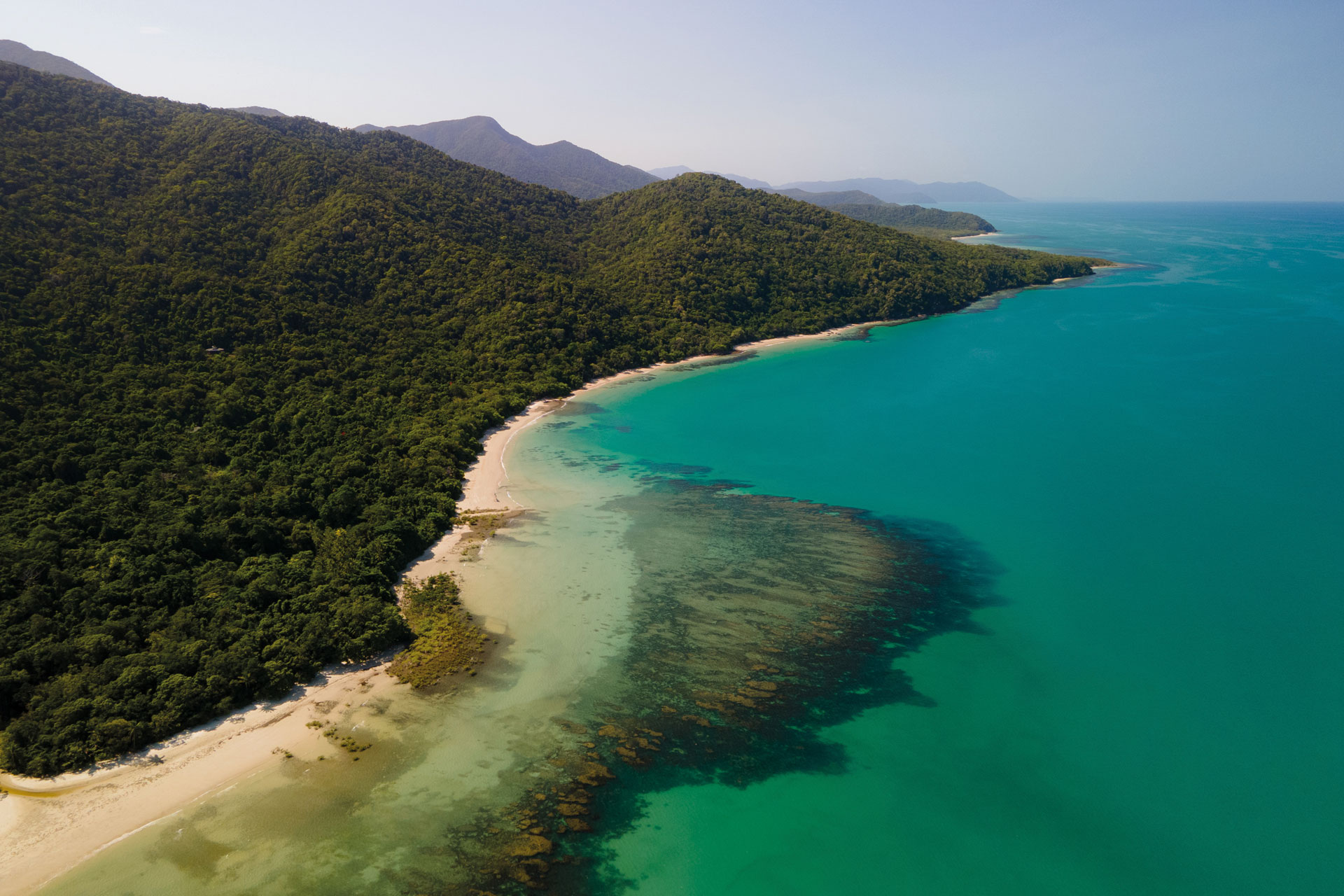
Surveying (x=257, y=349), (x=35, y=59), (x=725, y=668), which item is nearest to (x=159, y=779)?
(x=725, y=668)

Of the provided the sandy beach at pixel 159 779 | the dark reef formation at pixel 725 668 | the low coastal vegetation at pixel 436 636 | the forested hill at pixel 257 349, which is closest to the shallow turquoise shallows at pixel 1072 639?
the dark reef formation at pixel 725 668

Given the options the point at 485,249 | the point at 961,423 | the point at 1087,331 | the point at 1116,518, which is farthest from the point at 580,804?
the point at 1087,331

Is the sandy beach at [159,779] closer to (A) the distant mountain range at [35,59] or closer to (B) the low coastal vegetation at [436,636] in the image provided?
(B) the low coastal vegetation at [436,636]

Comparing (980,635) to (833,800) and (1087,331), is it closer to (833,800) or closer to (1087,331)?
(833,800)

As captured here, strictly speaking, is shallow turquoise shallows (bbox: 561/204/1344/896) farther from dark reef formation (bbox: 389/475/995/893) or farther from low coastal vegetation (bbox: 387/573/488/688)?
low coastal vegetation (bbox: 387/573/488/688)

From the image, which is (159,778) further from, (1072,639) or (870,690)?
(1072,639)
